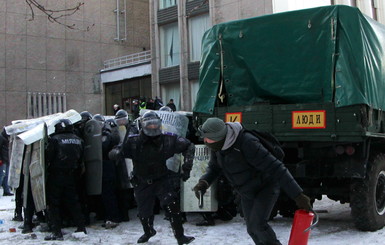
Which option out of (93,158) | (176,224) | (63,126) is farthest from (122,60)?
(176,224)

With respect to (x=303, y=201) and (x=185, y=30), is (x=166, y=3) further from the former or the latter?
(x=303, y=201)

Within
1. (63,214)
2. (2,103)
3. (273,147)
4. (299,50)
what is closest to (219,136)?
(273,147)

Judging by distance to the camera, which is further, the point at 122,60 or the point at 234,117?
the point at 122,60

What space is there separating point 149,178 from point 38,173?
2079mm

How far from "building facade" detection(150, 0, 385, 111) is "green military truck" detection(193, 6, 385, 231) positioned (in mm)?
14161

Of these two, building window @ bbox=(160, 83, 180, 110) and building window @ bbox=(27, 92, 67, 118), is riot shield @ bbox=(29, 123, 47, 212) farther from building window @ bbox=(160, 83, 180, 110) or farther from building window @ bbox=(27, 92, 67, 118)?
building window @ bbox=(27, 92, 67, 118)

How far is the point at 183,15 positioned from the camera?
24906 mm

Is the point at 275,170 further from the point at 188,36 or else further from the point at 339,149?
the point at 188,36

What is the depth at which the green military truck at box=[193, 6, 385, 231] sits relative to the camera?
276 inches

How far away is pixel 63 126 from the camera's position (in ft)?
25.5

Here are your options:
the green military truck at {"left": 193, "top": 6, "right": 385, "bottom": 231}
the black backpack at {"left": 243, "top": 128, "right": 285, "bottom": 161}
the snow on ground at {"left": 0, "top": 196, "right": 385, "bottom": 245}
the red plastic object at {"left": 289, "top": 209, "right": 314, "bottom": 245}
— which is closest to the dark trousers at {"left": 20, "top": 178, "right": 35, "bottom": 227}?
the snow on ground at {"left": 0, "top": 196, "right": 385, "bottom": 245}

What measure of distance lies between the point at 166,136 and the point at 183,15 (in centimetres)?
1885

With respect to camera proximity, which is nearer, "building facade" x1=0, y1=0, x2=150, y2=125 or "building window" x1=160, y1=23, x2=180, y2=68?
"building window" x1=160, y1=23, x2=180, y2=68

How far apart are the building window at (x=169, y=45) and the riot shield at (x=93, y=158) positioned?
17397 millimetres
